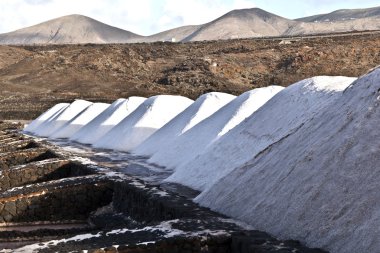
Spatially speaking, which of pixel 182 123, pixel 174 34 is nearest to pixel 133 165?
pixel 182 123

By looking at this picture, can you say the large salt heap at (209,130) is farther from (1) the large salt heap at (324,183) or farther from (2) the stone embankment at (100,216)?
(1) the large salt heap at (324,183)

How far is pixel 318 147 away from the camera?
4434mm

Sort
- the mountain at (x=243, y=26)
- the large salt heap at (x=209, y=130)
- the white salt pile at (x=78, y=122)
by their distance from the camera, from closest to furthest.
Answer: the large salt heap at (x=209, y=130)
the white salt pile at (x=78, y=122)
the mountain at (x=243, y=26)

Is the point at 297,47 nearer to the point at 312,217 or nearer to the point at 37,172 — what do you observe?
the point at 37,172

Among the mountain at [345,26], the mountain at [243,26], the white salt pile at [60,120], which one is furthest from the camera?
the mountain at [243,26]

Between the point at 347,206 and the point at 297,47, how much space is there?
35.4 meters

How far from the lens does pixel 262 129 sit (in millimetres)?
7223

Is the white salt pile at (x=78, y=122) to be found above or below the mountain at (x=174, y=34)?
below

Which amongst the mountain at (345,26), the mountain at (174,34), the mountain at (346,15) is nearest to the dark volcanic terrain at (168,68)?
the mountain at (345,26)

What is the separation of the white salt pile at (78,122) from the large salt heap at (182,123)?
18.7ft

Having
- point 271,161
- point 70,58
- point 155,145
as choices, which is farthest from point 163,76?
point 271,161

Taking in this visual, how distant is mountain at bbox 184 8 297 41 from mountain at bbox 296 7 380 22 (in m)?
12.1

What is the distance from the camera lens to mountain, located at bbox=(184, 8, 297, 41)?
110188 millimetres

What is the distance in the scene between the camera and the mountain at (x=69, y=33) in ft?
414
